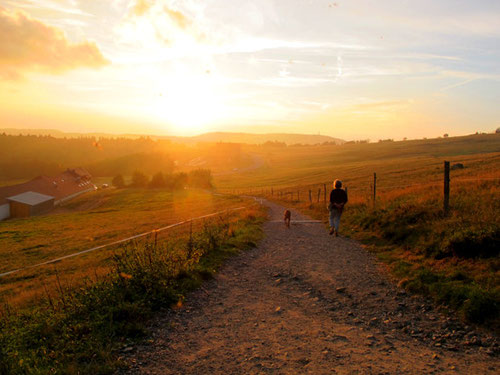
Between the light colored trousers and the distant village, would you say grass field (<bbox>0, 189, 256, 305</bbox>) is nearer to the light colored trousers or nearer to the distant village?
the light colored trousers

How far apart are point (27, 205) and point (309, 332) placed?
246 feet

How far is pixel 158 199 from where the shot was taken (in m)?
66.7

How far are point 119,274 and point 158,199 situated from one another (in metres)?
62.1

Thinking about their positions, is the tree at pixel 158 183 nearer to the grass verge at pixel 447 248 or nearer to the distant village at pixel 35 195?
the distant village at pixel 35 195

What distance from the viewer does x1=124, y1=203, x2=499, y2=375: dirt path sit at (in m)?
4.45

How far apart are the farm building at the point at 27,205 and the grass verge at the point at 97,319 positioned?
7038 centimetres

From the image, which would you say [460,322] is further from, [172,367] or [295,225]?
[295,225]

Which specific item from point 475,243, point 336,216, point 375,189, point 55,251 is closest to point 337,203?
point 336,216

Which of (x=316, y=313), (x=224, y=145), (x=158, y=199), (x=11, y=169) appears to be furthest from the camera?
(x=224, y=145)

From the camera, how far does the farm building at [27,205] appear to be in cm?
6462

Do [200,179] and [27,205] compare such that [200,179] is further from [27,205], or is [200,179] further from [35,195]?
[27,205]

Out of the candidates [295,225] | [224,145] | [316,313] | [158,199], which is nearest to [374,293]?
[316,313]

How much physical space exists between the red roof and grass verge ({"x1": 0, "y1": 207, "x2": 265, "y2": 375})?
2918 inches

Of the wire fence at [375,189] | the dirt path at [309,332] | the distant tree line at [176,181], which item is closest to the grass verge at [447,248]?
the dirt path at [309,332]
